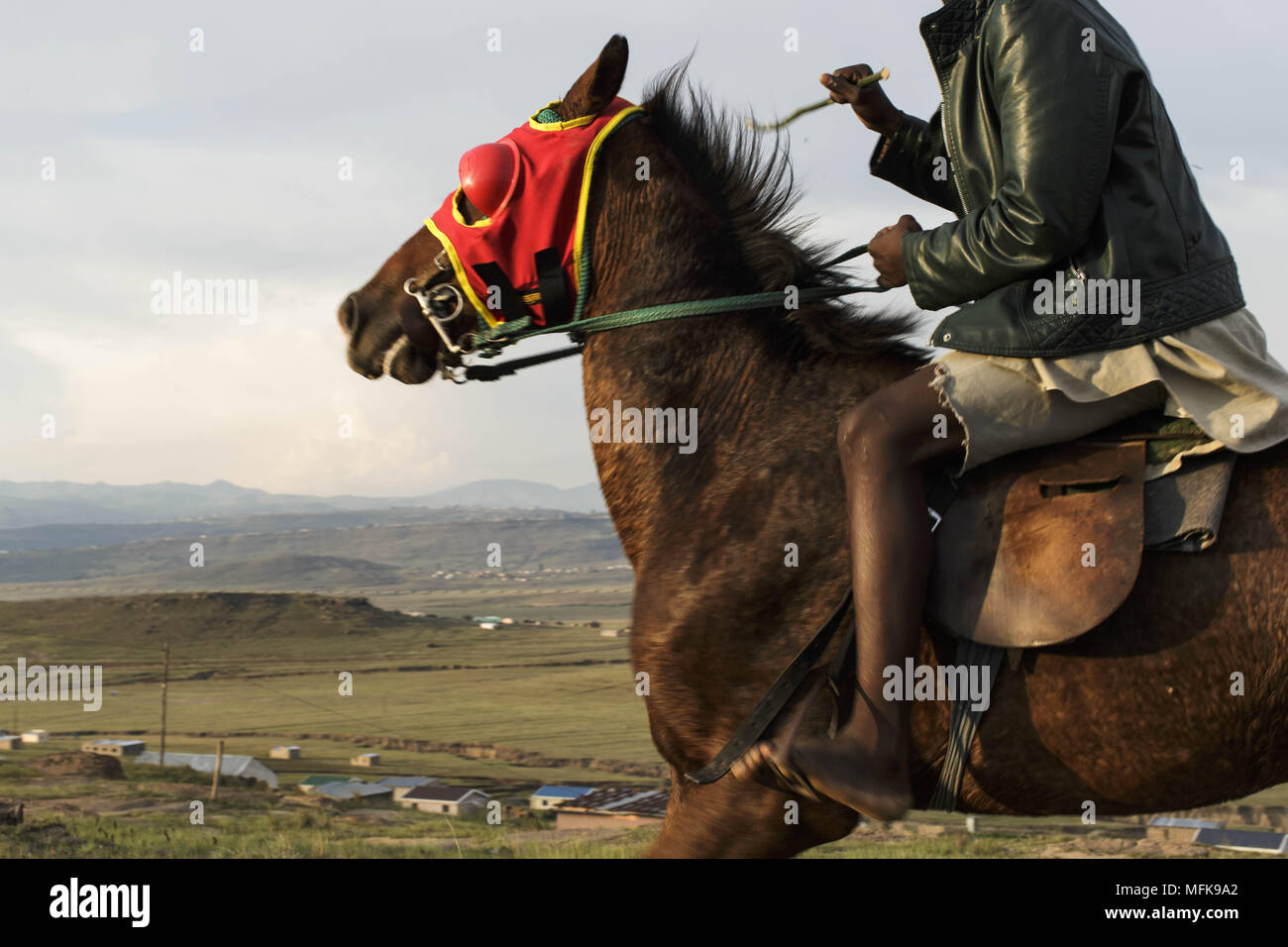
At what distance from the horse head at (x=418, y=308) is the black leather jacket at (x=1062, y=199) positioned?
1.33 m

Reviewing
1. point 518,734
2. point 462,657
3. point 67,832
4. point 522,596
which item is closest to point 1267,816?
point 67,832

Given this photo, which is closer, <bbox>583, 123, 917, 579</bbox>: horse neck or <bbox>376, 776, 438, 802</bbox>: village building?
<bbox>583, 123, 917, 579</bbox>: horse neck

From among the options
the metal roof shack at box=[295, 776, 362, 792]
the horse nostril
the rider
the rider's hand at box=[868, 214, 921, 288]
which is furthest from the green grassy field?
the rider's hand at box=[868, 214, 921, 288]

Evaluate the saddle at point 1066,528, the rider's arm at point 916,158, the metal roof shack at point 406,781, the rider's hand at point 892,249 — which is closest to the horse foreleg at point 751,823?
the saddle at point 1066,528

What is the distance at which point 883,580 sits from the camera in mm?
3127

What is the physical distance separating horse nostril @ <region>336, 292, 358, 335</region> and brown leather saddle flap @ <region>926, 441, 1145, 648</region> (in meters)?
2.44

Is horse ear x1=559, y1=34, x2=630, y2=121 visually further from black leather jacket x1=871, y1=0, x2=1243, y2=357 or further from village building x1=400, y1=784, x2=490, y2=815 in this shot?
village building x1=400, y1=784, x2=490, y2=815

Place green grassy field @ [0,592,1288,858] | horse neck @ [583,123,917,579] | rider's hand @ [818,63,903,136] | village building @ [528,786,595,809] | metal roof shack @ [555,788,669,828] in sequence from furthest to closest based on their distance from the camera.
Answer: village building @ [528,786,595,809] < metal roof shack @ [555,788,669,828] < green grassy field @ [0,592,1288,858] < rider's hand @ [818,63,903,136] < horse neck @ [583,123,917,579]

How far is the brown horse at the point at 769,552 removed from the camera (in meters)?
3.05

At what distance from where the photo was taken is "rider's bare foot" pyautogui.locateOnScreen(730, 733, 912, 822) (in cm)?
302

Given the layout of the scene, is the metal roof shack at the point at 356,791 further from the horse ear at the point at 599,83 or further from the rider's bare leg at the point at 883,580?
the rider's bare leg at the point at 883,580

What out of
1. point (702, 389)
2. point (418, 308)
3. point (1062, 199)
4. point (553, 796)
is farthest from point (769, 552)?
point (553, 796)

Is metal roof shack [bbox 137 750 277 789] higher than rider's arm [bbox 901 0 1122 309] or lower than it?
lower

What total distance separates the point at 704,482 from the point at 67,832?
9980 millimetres
